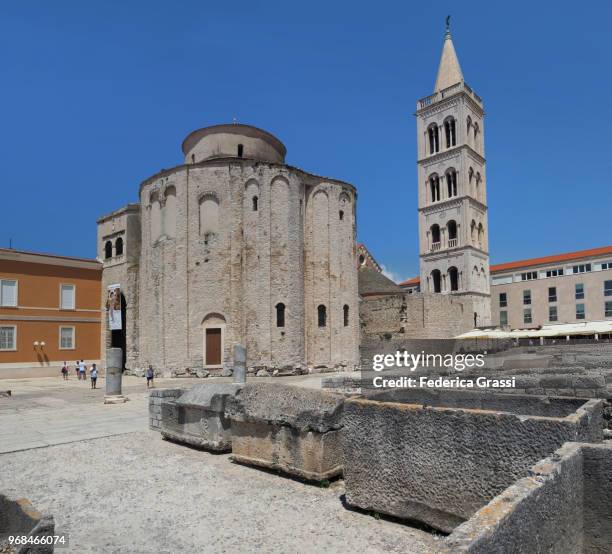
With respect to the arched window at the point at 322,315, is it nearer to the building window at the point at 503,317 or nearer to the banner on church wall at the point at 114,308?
the banner on church wall at the point at 114,308

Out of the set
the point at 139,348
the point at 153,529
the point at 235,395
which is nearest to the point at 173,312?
→ the point at 139,348

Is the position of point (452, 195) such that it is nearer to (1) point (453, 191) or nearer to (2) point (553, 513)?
(1) point (453, 191)

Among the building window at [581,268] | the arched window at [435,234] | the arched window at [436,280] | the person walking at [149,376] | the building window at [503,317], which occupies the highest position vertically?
the arched window at [435,234]

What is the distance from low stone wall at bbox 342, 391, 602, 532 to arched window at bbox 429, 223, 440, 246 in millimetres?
47655

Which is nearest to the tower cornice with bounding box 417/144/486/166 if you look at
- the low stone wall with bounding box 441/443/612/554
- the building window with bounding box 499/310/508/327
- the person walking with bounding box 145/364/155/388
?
the building window with bounding box 499/310/508/327

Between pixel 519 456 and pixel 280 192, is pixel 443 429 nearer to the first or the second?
pixel 519 456

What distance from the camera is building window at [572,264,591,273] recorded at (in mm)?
50625

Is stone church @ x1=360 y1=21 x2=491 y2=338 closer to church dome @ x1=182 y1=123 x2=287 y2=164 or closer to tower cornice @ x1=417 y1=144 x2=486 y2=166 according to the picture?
tower cornice @ x1=417 y1=144 x2=486 y2=166

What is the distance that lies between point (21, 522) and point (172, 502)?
7.33 feet

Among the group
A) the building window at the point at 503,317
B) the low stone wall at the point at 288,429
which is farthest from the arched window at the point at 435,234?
the low stone wall at the point at 288,429

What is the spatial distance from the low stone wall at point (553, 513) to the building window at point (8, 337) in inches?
1174

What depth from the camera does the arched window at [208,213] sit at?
1064 inches

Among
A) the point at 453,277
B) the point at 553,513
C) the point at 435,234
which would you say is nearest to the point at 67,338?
the point at 553,513

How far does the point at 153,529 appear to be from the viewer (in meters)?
4.70
